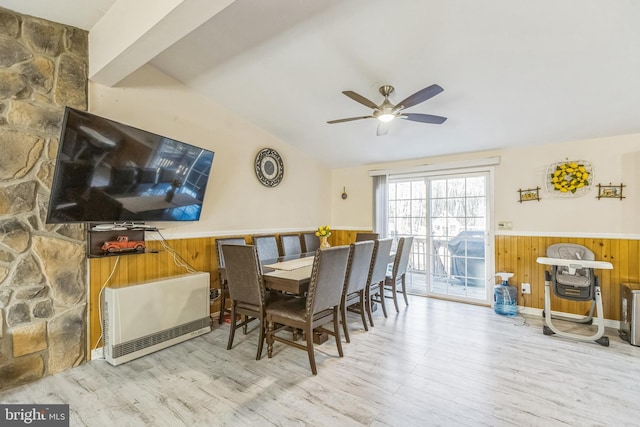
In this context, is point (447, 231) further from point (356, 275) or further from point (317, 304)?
point (317, 304)

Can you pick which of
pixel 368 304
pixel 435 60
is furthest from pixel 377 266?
pixel 435 60

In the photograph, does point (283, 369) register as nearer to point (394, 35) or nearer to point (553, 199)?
point (394, 35)

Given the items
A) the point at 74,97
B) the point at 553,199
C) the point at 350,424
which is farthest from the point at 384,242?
the point at 74,97

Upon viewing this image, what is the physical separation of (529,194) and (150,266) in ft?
Answer: 15.2

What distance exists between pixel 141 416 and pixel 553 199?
186 inches

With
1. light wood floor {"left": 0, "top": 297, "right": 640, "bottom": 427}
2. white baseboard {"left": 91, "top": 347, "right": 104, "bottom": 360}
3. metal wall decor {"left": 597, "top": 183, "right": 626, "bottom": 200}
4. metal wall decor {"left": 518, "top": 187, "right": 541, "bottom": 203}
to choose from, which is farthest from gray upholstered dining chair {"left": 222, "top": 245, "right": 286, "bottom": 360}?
metal wall decor {"left": 597, "top": 183, "right": 626, "bottom": 200}

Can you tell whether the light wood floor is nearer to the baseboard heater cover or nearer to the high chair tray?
the baseboard heater cover

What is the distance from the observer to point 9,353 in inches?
87.4

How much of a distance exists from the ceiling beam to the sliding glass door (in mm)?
3825

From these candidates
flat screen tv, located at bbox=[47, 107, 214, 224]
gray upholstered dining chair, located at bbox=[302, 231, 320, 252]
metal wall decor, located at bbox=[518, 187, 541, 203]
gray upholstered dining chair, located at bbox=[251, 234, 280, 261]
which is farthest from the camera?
gray upholstered dining chair, located at bbox=[302, 231, 320, 252]

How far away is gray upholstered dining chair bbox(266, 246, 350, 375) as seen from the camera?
2.39 metres

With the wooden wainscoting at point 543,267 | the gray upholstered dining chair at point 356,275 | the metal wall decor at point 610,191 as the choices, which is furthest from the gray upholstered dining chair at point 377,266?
A: the metal wall decor at point 610,191

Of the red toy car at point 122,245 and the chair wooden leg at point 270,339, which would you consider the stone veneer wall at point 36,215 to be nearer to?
the red toy car at point 122,245

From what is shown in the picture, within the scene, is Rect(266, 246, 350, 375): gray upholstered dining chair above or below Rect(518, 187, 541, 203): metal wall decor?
below
